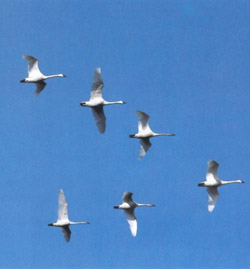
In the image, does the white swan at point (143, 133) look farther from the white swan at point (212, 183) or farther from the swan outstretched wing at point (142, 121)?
the white swan at point (212, 183)

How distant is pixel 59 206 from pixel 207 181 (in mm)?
10366

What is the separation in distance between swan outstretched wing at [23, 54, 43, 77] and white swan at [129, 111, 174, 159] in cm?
736

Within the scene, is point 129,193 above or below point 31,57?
below

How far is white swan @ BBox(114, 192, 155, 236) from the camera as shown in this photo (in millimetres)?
114812

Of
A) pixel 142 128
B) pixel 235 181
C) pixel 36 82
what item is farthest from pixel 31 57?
pixel 235 181

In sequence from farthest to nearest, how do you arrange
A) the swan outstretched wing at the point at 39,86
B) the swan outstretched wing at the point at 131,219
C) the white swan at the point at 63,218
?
the swan outstretched wing at the point at 131,219 → the white swan at the point at 63,218 → the swan outstretched wing at the point at 39,86

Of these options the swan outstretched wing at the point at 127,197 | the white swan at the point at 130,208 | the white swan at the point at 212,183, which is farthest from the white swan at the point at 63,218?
the white swan at the point at 212,183

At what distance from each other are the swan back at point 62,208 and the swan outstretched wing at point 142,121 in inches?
274

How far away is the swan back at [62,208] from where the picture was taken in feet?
376

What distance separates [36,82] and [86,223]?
12.0 meters

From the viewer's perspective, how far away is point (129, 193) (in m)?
115

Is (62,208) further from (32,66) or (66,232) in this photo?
(32,66)

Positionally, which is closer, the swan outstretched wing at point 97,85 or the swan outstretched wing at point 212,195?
the swan outstretched wing at point 97,85

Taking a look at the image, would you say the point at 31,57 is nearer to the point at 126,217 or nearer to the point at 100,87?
the point at 100,87
